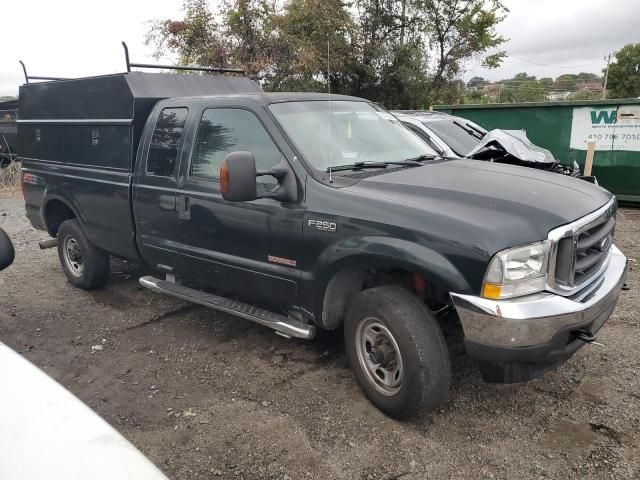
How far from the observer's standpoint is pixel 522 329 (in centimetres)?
258

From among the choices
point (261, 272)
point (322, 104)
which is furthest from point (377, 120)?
point (261, 272)

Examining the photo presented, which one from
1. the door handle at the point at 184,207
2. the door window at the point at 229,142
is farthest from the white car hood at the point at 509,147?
the door handle at the point at 184,207

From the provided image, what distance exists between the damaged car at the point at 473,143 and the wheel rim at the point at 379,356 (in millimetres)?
3323

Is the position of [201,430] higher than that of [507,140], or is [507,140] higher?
[507,140]

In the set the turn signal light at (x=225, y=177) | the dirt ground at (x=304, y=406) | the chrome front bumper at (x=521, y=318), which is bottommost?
the dirt ground at (x=304, y=406)

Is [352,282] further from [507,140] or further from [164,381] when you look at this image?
[507,140]

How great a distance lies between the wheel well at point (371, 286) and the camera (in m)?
3.10

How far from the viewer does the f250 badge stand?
10.4 feet

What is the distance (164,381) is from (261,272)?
1.04 m

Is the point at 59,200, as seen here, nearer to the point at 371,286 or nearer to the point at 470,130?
the point at 371,286

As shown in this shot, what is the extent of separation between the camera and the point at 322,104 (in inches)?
158

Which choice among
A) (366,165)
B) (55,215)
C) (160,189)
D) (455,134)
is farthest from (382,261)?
(455,134)

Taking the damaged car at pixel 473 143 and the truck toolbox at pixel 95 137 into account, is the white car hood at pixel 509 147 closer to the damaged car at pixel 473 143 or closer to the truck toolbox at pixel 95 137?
the damaged car at pixel 473 143

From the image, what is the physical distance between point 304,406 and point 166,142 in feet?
7.85
